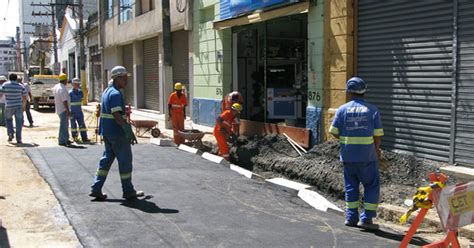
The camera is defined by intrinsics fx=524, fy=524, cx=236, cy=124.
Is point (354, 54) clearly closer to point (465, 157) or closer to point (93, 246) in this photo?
point (465, 157)

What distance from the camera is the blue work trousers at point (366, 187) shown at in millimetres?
6266

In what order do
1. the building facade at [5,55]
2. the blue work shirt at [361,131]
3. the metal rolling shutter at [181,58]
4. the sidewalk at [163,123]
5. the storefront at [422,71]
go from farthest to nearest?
1. the building facade at [5,55]
2. the metal rolling shutter at [181,58]
3. the sidewalk at [163,123]
4. the storefront at [422,71]
5. the blue work shirt at [361,131]

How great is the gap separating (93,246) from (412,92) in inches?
245

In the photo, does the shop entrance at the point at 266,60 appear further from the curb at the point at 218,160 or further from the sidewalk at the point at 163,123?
the curb at the point at 218,160

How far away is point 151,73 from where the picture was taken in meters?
25.6

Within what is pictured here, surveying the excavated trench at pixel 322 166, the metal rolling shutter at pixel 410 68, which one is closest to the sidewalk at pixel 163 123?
the excavated trench at pixel 322 166

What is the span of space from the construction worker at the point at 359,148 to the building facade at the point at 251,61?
691cm

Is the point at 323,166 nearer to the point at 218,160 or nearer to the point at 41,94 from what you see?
the point at 218,160

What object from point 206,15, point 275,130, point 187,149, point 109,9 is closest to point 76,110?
point 187,149

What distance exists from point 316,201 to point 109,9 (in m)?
27.3

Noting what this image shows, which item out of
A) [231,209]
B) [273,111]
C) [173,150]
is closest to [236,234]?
[231,209]

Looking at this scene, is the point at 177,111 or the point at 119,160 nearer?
the point at 119,160

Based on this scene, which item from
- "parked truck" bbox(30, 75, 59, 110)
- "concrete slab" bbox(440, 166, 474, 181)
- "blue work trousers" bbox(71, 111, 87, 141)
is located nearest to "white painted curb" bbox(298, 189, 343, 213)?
"concrete slab" bbox(440, 166, 474, 181)

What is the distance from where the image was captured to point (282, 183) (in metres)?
9.00
